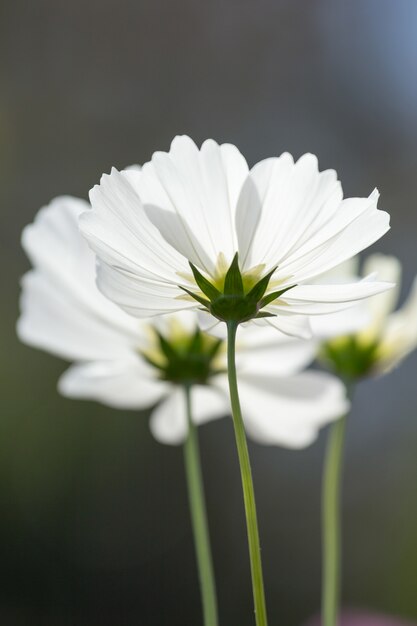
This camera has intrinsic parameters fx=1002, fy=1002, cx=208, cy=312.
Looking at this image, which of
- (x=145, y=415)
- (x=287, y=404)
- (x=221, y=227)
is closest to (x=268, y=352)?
(x=287, y=404)

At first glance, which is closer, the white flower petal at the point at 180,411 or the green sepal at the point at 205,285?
the green sepal at the point at 205,285

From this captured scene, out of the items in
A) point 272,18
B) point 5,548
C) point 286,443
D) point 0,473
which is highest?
point 272,18

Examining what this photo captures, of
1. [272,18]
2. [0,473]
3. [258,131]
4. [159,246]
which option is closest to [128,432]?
[0,473]

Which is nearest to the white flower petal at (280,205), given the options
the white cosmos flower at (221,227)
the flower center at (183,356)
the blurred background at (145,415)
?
the white cosmos flower at (221,227)

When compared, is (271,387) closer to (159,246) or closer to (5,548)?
(159,246)

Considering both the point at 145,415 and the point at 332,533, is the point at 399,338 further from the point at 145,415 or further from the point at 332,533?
the point at 145,415

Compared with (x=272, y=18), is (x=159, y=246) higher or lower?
lower

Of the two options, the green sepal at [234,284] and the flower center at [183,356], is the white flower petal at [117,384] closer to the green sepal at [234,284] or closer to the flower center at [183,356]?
the flower center at [183,356]

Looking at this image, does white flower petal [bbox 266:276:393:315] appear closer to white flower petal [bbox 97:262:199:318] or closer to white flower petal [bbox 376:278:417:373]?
white flower petal [bbox 97:262:199:318]
